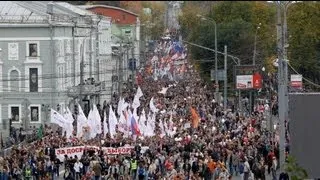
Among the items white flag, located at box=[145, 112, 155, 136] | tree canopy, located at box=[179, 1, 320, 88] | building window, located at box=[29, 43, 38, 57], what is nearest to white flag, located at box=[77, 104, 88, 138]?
white flag, located at box=[145, 112, 155, 136]

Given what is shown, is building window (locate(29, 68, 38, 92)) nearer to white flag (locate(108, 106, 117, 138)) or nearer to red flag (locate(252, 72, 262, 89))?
red flag (locate(252, 72, 262, 89))

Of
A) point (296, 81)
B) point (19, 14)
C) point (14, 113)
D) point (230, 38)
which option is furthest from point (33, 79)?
point (296, 81)

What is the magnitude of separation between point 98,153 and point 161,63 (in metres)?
28.3

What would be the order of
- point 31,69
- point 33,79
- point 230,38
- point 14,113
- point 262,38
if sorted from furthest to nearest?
point 230,38
point 262,38
point 31,69
point 33,79
point 14,113

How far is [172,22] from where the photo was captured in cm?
7662

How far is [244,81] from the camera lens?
5141 centimetres

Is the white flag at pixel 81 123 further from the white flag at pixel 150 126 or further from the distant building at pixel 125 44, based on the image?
the distant building at pixel 125 44

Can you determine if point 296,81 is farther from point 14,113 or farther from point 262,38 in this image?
point 262,38

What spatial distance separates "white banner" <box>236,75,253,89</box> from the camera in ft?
168

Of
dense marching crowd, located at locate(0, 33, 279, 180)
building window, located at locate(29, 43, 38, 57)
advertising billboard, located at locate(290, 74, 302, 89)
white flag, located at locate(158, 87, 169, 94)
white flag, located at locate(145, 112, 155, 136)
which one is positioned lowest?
dense marching crowd, located at locate(0, 33, 279, 180)

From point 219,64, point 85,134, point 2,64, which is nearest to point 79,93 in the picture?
point 2,64

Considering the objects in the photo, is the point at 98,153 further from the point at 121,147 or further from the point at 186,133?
the point at 186,133

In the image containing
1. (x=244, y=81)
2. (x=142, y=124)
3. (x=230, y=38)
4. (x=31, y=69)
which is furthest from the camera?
(x=230, y=38)

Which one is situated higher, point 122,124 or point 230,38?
point 230,38
